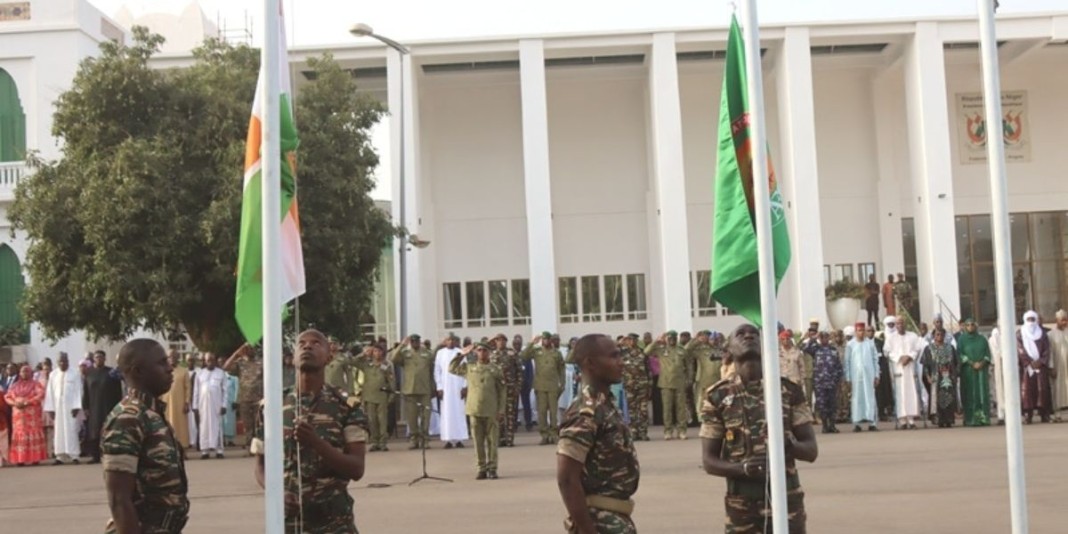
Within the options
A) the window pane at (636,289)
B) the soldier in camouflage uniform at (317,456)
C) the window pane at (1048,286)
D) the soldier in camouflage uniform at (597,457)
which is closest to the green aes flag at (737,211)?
the soldier in camouflage uniform at (597,457)

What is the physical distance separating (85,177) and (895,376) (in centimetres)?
1381

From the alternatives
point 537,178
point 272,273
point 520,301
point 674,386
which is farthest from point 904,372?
point 272,273

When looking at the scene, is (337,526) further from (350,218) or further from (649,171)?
(649,171)

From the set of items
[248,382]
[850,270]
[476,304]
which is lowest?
[248,382]

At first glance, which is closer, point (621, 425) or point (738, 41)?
point (621, 425)

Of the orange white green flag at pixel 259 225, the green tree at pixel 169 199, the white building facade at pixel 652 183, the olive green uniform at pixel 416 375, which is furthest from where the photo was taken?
the white building facade at pixel 652 183

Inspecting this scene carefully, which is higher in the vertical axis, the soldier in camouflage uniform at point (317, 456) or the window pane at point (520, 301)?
the window pane at point (520, 301)

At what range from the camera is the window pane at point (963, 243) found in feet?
116

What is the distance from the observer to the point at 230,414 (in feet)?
71.4

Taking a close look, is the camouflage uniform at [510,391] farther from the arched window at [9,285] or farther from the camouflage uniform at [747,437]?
the arched window at [9,285]

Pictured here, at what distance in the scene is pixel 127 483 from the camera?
4961mm

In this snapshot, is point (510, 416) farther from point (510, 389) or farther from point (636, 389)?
point (636, 389)

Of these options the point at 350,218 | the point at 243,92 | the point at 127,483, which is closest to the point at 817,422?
the point at 350,218

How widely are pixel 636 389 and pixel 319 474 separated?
46.8ft
